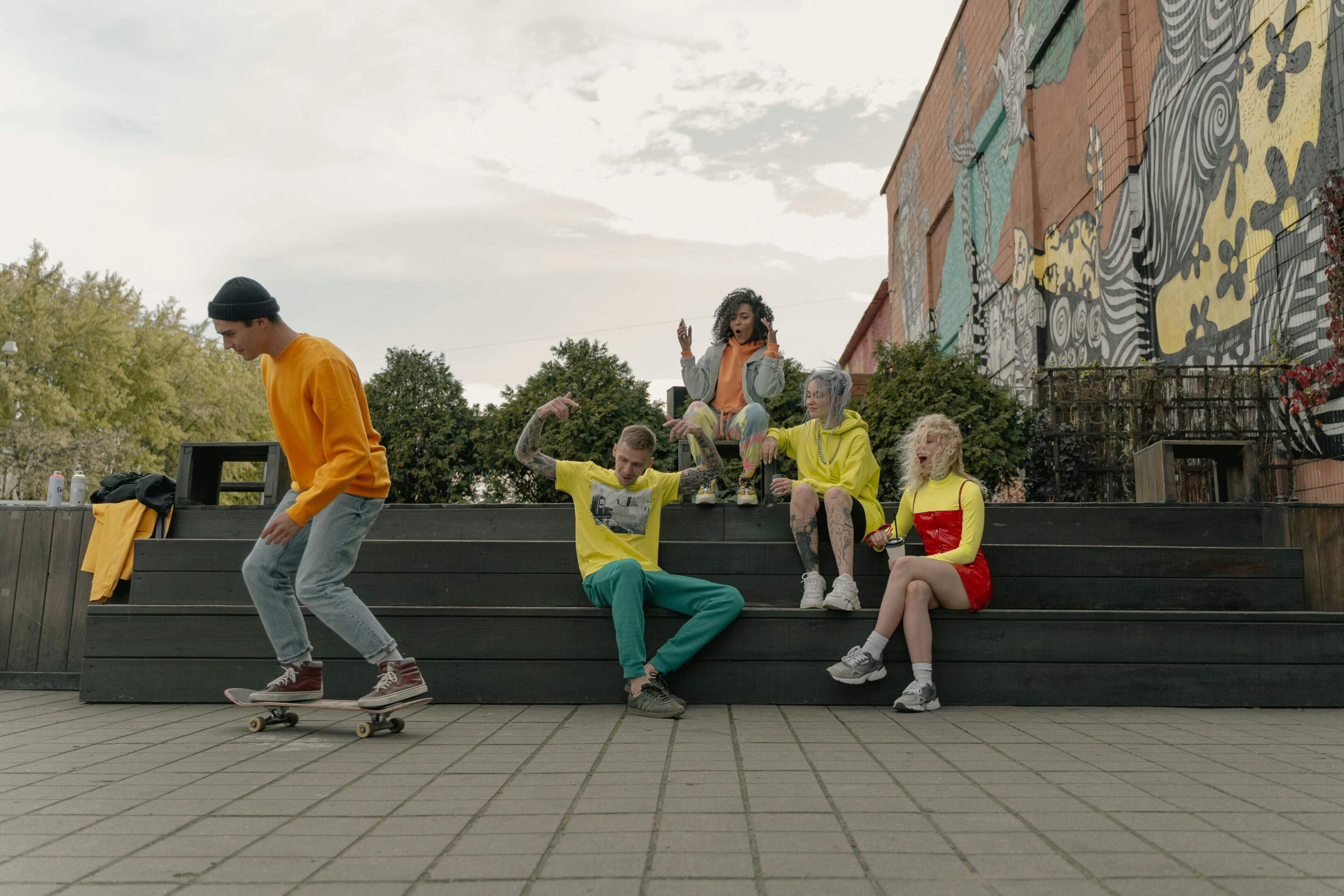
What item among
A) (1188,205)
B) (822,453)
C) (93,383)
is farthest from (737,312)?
(93,383)

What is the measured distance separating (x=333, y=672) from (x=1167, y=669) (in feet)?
12.9

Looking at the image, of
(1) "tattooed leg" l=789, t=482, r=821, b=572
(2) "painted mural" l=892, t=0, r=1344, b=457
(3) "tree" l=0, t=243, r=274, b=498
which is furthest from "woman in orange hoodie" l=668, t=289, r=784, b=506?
(3) "tree" l=0, t=243, r=274, b=498

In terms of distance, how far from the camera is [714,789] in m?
2.57

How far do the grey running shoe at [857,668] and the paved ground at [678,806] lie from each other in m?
0.28

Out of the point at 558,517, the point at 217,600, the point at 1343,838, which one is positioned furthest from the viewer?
the point at 558,517

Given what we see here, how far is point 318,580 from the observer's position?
136 inches

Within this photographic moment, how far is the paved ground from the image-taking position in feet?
6.02

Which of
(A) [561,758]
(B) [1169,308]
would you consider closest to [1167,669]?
(A) [561,758]

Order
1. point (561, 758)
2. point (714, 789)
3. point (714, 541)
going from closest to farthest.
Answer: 1. point (714, 789)
2. point (561, 758)
3. point (714, 541)

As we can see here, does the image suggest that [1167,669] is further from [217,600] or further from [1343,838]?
[217,600]

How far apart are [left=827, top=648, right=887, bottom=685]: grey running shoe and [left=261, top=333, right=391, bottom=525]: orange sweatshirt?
2.17 metres

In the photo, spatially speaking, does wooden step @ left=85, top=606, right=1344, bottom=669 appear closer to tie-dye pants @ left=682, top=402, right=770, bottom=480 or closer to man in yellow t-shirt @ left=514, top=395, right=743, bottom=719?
man in yellow t-shirt @ left=514, top=395, right=743, bottom=719

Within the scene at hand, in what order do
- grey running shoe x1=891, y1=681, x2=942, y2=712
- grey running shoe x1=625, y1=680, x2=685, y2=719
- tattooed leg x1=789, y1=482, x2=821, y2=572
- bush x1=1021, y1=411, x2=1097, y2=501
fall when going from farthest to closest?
bush x1=1021, y1=411, x2=1097, y2=501, tattooed leg x1=789, y1=482, x2=821, y2=572, grey running shoe x1=891, y1=681, x2=942, y2=712, grey running shoe x1=625, y1=680, x2=685, y2=719

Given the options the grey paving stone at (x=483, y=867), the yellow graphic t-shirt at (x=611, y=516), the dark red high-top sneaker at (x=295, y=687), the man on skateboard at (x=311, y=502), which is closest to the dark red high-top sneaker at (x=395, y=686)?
the man on skateboard at (x=311, y=502)
